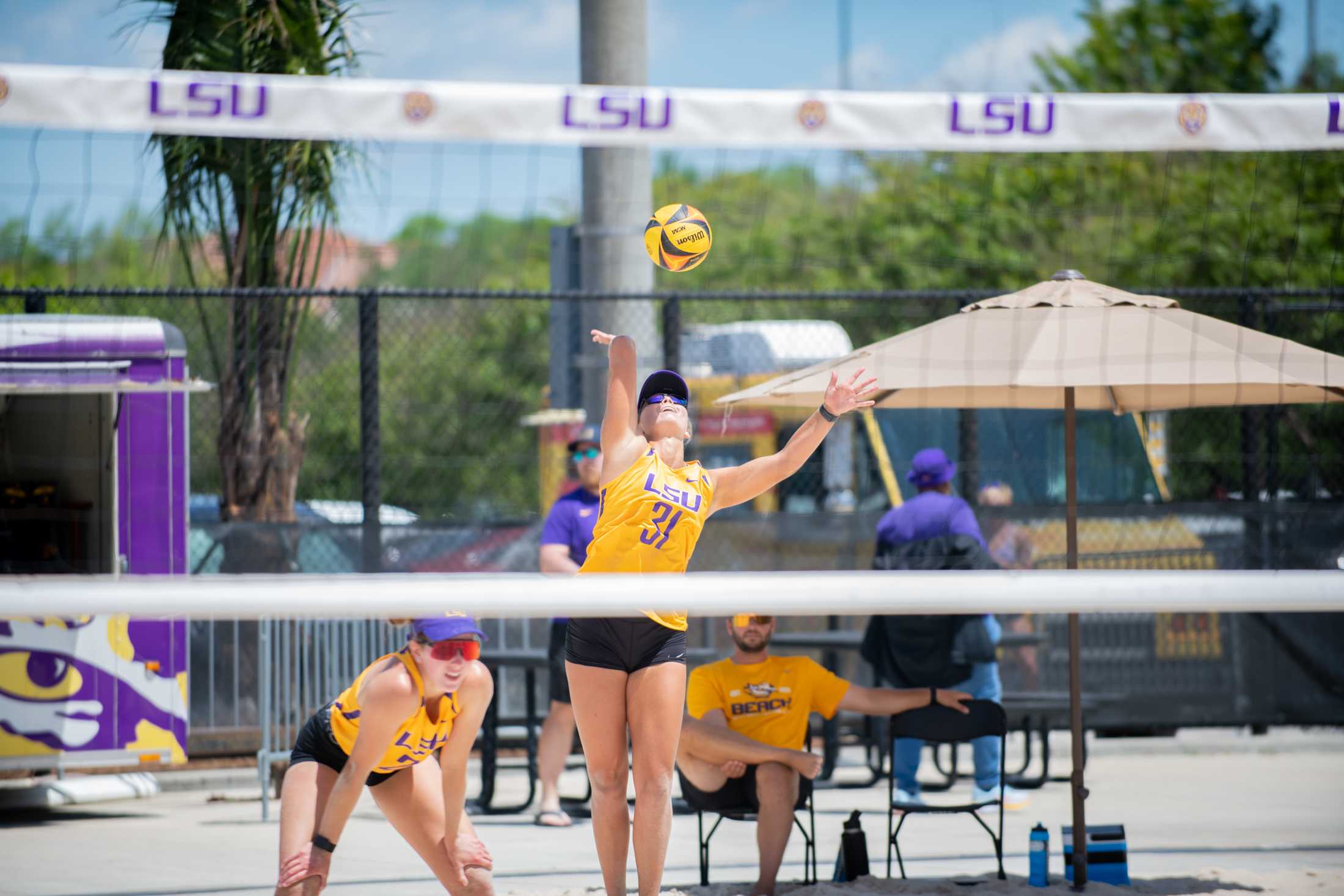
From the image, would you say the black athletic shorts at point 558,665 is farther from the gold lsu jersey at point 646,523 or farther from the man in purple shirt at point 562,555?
the gold lsu jersey at point 646,523

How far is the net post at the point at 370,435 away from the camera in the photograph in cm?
859

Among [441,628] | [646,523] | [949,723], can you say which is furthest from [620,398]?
[949,723]

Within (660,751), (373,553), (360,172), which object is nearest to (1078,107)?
(660,751)

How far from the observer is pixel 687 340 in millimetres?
11977

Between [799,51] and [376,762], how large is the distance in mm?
16159

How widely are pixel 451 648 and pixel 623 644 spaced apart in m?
0.53

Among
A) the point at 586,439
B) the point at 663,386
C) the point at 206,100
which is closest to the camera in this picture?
the point at 663,386

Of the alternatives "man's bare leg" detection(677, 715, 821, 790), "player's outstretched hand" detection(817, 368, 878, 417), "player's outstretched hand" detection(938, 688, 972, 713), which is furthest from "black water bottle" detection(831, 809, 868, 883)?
"player's outstretched hand" detection(817, 368, 878, 417)

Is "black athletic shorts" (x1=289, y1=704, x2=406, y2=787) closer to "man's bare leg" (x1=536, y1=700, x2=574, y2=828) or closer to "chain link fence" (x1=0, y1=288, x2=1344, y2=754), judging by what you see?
"man's bare leg" (x1=536, y1=700, x2=574, y2=828)

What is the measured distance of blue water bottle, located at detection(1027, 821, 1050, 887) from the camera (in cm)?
554

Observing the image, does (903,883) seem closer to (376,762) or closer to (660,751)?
(660,751)

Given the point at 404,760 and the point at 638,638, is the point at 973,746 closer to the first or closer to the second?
the point at 638,638

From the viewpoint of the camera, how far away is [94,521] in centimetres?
797

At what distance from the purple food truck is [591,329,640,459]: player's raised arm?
3.60 metres
